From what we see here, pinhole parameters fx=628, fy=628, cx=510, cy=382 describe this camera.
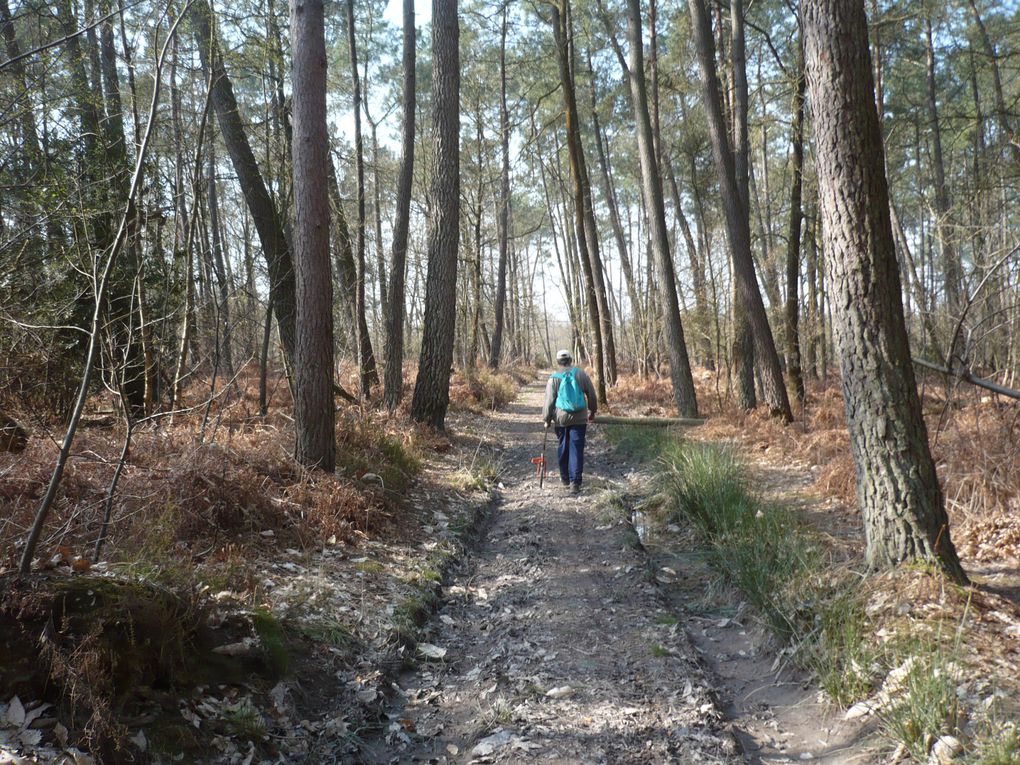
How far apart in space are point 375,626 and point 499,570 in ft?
5.32

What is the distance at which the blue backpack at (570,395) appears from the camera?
8312 millimetres

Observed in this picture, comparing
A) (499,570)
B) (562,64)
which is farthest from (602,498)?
(562,64)

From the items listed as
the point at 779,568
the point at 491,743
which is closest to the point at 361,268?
the point at 779,568

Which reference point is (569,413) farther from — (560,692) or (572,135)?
(572,135)

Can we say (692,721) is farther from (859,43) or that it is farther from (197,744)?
(859,43)

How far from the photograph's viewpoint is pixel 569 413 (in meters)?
8.31

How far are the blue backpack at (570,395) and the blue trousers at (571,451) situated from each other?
0.87ft

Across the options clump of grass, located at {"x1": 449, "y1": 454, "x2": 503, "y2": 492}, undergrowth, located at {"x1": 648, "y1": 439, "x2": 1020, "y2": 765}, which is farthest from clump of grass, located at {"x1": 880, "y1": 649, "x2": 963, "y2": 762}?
clump of grass, located at {"x1": 449, "y1": 454, "x2": 503, "y2": 492}

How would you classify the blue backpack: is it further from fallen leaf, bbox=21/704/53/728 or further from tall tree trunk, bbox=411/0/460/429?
fallen leaf, bbox=21/704/53/728

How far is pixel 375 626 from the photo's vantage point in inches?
166

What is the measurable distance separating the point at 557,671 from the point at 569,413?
4.71 m

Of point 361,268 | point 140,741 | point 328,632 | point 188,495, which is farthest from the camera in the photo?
point 361,268

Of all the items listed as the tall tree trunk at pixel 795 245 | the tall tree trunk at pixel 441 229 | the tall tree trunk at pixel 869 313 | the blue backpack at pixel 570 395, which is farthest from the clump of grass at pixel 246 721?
the tall tree trunk at pixel 795 245

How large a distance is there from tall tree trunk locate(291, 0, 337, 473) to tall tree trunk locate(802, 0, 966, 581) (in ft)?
15.1
